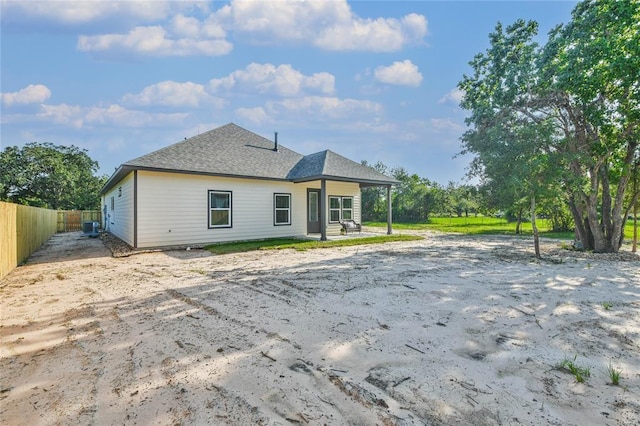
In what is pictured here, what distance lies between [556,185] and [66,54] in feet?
55.3

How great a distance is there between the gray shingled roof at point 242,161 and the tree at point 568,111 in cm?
585

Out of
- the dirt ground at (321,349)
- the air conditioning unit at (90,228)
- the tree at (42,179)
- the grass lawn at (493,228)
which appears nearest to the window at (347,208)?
the grass lawn at (493,228)

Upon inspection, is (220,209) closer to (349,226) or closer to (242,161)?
(242,161)

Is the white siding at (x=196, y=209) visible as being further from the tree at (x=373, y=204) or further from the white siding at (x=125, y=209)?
the tree at (x=373, y=204)

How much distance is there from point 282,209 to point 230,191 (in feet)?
8.41

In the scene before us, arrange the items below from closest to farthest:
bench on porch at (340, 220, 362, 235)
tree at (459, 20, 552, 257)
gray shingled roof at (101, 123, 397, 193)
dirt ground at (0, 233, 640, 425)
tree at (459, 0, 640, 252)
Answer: dirt ground at (0, 233, 640, 425)
tree at (459, 0, 640, 252)
tree at (459, 20, 552, 257)
gray shingled roof at (101, 123, 397, 193)
bench on porch at (340, 220, 362, 235)

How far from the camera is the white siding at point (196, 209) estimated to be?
33.6ft

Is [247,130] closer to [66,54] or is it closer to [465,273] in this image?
[66,54]

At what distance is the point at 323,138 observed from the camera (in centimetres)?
2425

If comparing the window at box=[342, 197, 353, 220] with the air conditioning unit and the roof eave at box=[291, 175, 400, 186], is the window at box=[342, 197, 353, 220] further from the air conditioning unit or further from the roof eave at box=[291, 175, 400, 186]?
the air conditioning unit

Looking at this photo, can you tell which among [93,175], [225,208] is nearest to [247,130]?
[225,208]

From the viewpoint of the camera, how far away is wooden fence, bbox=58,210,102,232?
21.1 meters

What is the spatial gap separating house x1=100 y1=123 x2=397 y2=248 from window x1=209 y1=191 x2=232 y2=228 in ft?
0.12

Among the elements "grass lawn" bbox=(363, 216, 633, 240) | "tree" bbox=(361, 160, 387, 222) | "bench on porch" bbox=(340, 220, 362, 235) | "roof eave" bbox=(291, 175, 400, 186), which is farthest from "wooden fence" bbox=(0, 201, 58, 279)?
"tree" bbox=(361, 160, 387, 222)
